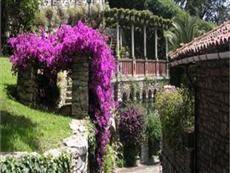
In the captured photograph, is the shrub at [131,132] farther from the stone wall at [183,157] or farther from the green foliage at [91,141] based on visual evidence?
the green foliage at [91,141]

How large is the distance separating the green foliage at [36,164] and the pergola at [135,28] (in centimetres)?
2506

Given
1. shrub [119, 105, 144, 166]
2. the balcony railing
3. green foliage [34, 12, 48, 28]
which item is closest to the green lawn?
green foliage [34, 12, 48, 28]

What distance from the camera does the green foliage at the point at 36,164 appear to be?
1330 cm

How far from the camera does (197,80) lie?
43.9ft

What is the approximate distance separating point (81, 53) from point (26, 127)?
14.3 feet

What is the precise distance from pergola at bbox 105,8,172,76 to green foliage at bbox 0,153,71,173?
25059mm

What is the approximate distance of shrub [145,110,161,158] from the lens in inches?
1630

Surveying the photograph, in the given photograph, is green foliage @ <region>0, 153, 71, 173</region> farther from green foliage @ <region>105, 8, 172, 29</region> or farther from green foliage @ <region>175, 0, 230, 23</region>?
green foliage @ <region>175, 0, 230, 23</region>

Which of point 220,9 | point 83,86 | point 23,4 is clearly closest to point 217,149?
point 83,86

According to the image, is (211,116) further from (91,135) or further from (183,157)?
(91,135)

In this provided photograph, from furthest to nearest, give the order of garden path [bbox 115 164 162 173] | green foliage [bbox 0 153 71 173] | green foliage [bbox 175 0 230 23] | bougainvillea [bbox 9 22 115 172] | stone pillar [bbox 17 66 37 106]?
green foliage [bbox 175 0 230 23] → garden path [bbox 115 164 162 173] → bougainvillea [bbox 9 22 115 172] → stone pillar [bbox 17 66 37 106] → green foliage [bbox 0 153 71 173]

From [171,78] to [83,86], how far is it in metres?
2.98

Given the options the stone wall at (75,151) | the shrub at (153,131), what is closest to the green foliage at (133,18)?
the shrub at (153,131)

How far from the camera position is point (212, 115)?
1177 cm
